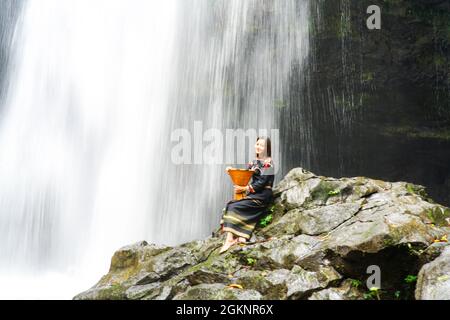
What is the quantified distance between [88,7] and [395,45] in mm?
12802

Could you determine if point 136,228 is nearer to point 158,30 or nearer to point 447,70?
point 158,30

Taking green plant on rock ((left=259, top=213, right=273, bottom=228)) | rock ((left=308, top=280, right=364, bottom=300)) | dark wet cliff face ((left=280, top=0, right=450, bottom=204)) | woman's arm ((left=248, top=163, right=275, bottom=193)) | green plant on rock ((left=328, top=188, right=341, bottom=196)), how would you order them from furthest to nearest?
dark wet cliff face ((left=280, top=0, right=450, bottom=204)) → green plant on rock ((left=328, top=188, right=341, bottom=196)) → green plant on rock ((left=259, top=213, right=273, bottom=228)) → woman's arm ((left=248, top=163, right=275, bottom=193)) → rock ((left=308, top=280, right=364, bottom=300))

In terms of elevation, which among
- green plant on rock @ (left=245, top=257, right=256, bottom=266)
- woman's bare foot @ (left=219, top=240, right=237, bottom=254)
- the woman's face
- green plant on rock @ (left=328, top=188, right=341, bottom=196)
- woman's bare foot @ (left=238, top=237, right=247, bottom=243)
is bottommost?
green plant on rock @ (left=245, top=257, right=256, bottom=266)

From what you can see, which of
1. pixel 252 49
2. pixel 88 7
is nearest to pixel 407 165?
pixel 252 49

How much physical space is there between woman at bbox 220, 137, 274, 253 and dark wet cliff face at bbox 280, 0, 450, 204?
961 cm

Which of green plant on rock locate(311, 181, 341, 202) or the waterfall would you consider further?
the waterfall

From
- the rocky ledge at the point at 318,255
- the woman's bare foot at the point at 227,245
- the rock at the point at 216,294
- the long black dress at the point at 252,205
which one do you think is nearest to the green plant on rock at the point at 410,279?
the rocky ledge at the point at 318,255

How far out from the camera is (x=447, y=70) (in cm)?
1384

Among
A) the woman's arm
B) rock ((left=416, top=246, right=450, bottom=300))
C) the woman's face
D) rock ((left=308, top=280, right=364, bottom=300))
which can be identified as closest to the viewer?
rock ((left=416, top=246, right=450, bottom=300))

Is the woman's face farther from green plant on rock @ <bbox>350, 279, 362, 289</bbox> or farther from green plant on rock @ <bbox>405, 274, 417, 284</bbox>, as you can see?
green plant on rock @ <bbox>405, 274, 417, 284</bbox>

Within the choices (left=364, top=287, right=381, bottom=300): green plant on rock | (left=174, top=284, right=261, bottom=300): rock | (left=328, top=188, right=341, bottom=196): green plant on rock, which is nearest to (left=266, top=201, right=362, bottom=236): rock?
(left=328, top=188, right=341, bottom=196): green plant on rock

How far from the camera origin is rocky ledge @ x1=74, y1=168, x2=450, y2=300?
14.1ft

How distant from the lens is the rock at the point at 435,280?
3.52 metres

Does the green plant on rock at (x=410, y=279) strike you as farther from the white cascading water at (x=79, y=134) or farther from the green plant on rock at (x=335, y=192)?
the white cascading water at (x=79, y=134)
